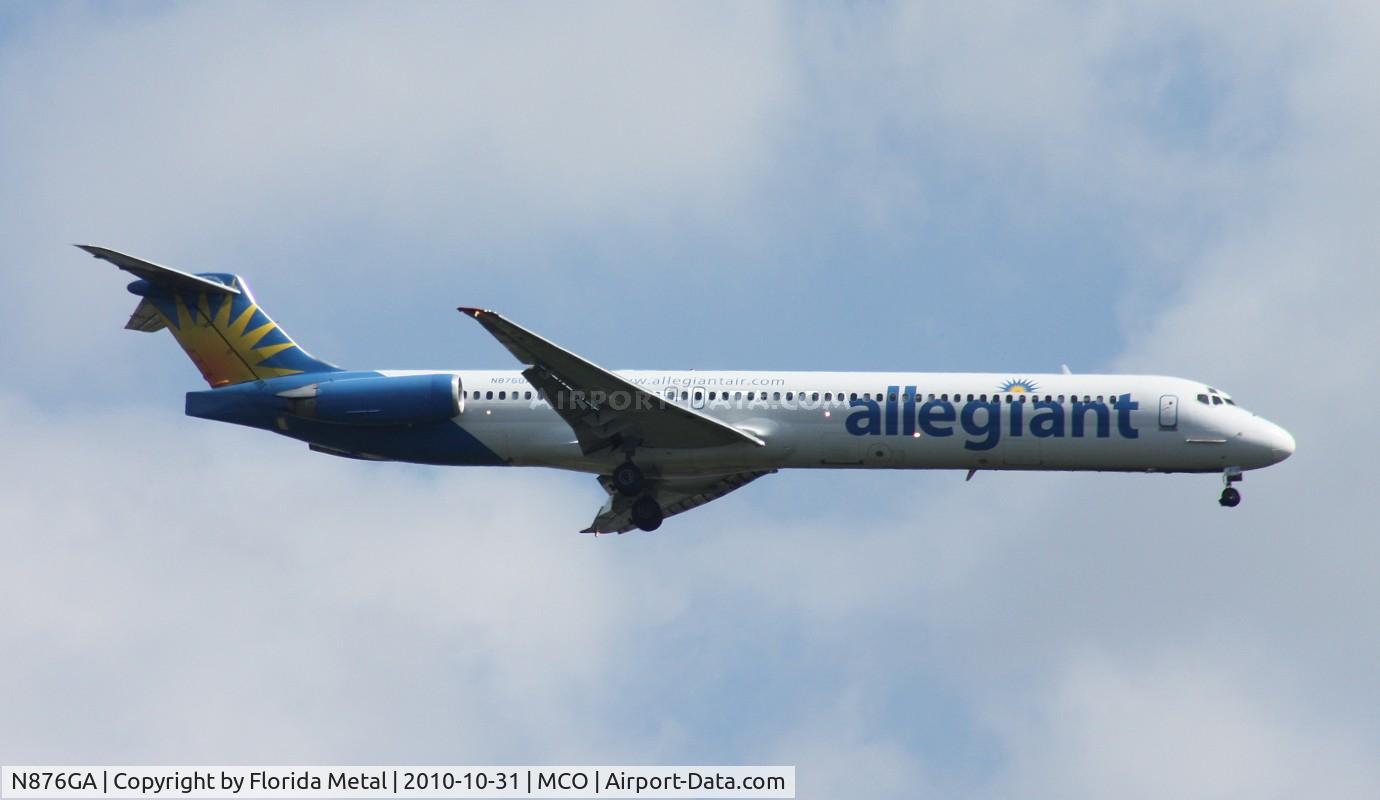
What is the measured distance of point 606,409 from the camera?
138 feet

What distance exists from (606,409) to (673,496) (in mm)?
5320

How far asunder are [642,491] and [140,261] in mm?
11628

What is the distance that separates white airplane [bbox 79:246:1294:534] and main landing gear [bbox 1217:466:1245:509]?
39 mm

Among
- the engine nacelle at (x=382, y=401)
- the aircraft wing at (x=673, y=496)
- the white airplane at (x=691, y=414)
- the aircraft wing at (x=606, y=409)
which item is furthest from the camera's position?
the aircraft wing at (x=673, y=496)

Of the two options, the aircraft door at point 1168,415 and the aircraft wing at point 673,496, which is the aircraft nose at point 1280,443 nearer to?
the aircraft door at point 1168,415

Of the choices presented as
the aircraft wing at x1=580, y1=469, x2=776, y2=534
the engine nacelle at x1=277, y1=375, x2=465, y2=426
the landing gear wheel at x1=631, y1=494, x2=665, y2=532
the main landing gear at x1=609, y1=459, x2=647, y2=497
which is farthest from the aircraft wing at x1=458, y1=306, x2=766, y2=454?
the aircraft wing at x1=580, y1=469, x2=776, y2=534

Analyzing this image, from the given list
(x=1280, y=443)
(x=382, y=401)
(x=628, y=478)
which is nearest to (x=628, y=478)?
(x=628, y=478)

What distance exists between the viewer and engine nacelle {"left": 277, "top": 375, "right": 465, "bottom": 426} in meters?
42.8

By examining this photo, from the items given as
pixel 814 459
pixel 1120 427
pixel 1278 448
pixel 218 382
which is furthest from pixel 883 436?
pixel 218 382

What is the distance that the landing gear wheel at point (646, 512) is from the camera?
45094mm

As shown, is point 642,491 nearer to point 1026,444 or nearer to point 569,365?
point 569,365

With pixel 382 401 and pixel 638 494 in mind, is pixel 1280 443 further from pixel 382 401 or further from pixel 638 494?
pixel 382 401

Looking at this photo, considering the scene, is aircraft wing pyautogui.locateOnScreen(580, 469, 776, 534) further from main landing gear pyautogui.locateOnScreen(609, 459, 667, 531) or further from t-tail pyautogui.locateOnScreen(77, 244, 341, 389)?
t-tail pyautogui.locateOnScreen(77, 244, 341, 389)

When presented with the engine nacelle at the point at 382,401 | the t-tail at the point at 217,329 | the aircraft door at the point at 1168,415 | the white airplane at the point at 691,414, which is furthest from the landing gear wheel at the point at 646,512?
the aircraft door at the point at 1168,415
